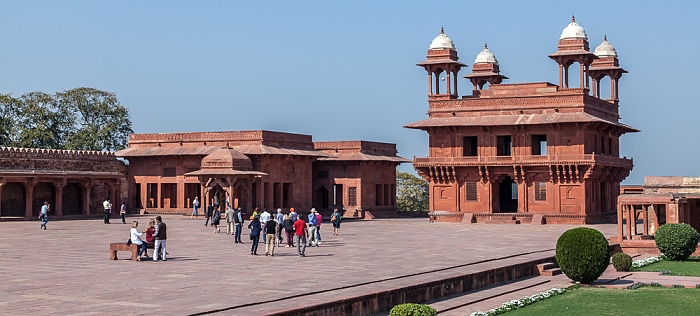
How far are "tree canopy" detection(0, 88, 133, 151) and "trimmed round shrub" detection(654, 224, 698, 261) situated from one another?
49269 mm

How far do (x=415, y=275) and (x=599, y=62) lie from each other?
37.0m

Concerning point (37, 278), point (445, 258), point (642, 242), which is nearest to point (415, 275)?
point (445, 258)

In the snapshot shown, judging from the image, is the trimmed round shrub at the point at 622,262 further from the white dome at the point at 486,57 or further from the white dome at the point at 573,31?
the white dome at the point at 486,57

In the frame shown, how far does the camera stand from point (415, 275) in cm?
1947

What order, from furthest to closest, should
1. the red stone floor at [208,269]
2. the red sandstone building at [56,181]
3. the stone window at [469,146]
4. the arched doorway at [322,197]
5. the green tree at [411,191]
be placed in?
the green tree at [411,191] → the arched doorway at [322,197] → the stone window at [469,146] → the red sandstone building at [56,181] → the red stone floor at [208,269]

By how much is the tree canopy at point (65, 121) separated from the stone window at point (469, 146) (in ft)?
104

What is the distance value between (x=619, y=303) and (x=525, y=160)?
27987 millimetres

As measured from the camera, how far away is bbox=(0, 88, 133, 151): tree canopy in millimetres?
65500

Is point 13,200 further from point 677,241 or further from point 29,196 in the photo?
point 677,241

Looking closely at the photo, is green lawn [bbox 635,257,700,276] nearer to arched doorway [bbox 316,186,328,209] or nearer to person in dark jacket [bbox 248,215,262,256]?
person in dark jacket [bbox 248,215,262,256]

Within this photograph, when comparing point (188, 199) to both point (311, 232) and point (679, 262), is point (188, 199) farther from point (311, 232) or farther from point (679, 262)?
point (679, 262)

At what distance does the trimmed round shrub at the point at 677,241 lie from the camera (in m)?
27.1

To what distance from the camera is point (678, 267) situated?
2539 centimetres

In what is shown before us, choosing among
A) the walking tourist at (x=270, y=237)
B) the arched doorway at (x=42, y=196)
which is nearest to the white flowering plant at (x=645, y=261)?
the walking tourist at (x=270, y=237)
